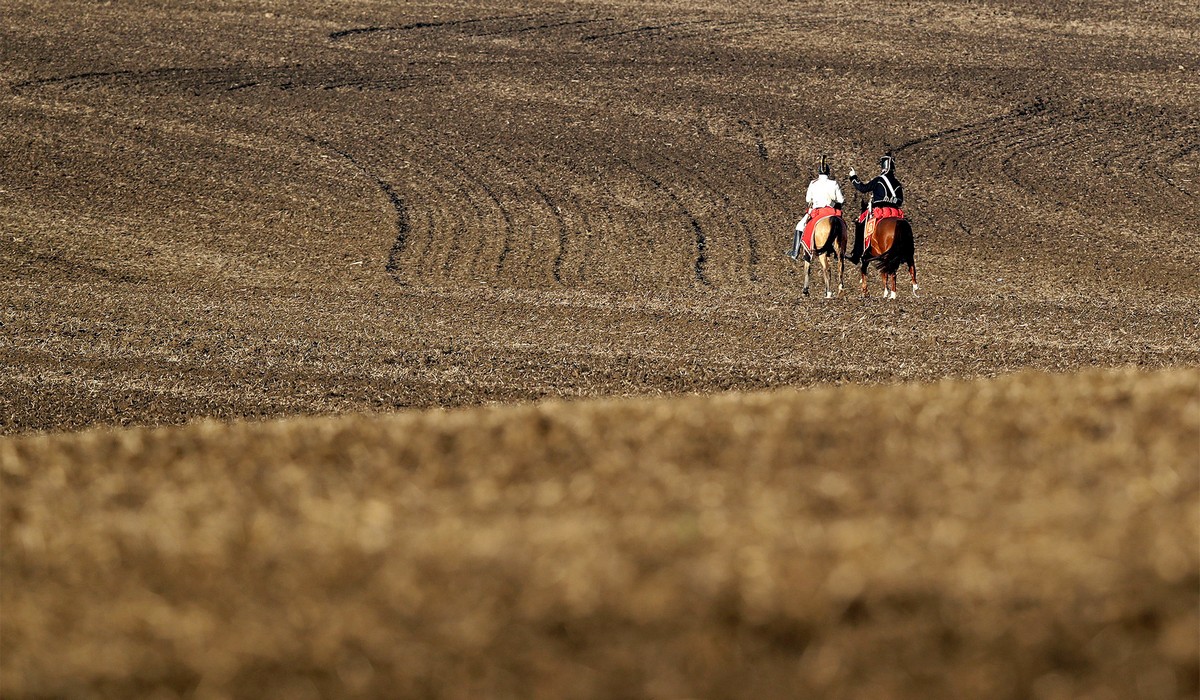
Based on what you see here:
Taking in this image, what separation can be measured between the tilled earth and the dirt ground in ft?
0.36

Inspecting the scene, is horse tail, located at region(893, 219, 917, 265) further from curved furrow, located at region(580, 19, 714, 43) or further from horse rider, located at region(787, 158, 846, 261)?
curved furrow, located at region(580, 19, 714, 43)

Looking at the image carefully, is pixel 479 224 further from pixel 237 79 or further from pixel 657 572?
pixel 657 572

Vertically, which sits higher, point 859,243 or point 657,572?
point 657,572

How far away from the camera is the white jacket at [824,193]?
1758cm

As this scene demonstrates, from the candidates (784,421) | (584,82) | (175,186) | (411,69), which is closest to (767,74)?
(584,82)

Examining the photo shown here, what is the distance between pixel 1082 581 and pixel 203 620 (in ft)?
7.90

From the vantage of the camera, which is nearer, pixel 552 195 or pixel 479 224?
pixel 479 224

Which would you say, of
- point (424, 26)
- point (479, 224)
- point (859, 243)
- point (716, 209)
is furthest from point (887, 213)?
point (424, 26)

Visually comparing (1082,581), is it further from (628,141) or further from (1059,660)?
(628,141)

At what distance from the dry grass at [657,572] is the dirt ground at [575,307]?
0.05 feet

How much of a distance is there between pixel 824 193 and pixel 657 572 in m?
14.8

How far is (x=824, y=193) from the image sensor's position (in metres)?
17.6

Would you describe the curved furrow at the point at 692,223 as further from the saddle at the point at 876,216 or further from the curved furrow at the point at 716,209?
the saddle at the point at 876,216

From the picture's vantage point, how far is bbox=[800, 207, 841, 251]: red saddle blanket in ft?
57.5
